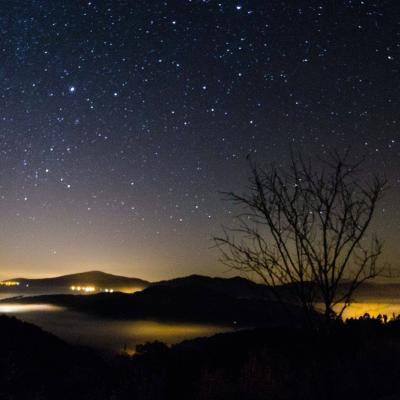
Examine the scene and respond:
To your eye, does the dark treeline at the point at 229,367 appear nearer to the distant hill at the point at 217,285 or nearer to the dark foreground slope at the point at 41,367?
the dark foreground slope at the point at 41,367

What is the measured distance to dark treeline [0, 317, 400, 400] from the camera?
7.09 meters

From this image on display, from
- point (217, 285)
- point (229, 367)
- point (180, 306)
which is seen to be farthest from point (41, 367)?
point (217, 285)

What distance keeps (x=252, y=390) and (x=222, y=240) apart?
2769mm

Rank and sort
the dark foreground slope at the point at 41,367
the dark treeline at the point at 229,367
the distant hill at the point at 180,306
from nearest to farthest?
the dark treeline at the point at 229,367, the dark foreground slope at the point at 41,367, the distant hill at the point at 180,306

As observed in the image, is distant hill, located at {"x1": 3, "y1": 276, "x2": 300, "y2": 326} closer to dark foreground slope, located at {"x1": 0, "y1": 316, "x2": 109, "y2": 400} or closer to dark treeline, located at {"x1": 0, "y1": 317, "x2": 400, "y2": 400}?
dark foreground slope, located at {"x1": 0, "y1": 316, "x2": 109, "y2": 400}

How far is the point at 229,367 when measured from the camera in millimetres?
11766

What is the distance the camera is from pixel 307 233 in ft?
20.2

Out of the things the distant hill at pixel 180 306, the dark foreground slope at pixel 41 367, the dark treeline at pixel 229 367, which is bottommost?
the distant hill at pixel 180 306

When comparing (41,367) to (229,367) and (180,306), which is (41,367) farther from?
(180,306)

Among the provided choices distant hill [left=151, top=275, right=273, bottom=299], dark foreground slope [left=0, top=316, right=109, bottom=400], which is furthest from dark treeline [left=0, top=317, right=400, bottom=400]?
distant hill [left=151, top=275, right=273, bottom=299]

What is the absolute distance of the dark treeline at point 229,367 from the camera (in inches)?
279

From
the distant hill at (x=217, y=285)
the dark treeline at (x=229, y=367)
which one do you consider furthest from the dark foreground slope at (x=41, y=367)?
the distant hill at (x=217, y=285)

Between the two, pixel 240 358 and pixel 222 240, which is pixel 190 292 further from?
pixel 222 240

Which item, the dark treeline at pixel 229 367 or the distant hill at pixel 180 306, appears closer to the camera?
the dark treeline at pixel 229 367
